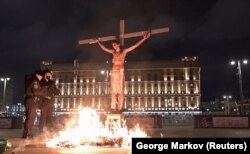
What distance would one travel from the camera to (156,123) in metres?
31.3

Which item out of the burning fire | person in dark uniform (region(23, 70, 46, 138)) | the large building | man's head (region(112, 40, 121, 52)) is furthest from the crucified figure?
the large building

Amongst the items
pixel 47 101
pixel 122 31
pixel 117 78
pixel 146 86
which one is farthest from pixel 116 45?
pixel 146 86

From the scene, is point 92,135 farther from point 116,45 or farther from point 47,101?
point 116,45

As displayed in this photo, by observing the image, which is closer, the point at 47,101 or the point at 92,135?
the point at 92,135
